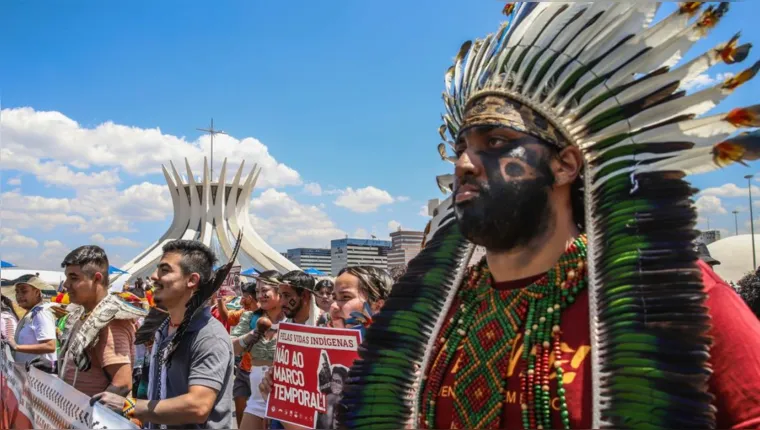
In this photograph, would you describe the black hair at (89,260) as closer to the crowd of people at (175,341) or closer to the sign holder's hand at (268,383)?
the crowd of people at (175,341)

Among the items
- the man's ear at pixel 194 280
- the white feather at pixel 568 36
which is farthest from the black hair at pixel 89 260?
the white feather at pixel 568 36

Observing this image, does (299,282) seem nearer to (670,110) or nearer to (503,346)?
(503,346)

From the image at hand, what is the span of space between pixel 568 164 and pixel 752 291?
10.4 ft

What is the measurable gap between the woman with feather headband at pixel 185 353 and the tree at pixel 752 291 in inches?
136

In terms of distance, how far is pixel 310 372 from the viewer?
11.9 ft

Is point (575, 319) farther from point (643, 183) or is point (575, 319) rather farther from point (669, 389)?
point (643, 183)

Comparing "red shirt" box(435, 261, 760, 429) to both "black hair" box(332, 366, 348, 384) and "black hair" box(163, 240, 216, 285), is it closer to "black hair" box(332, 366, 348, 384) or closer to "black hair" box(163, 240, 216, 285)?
"black hair" box(332, 366, 348, 384)

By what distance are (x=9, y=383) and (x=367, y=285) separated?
242 cm

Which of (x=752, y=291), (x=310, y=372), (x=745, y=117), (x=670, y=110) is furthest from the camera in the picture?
(x=752, y=291)

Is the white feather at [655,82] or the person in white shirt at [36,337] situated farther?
the person in white shirt at [36,337]

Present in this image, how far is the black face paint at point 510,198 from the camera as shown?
1718mm

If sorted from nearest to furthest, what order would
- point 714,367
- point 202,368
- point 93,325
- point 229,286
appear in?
point 714,367
point 202,368
point 93,325
point 229,286

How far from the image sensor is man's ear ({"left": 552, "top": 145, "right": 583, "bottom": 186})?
1806mm

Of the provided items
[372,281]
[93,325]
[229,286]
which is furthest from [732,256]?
[229,286]
